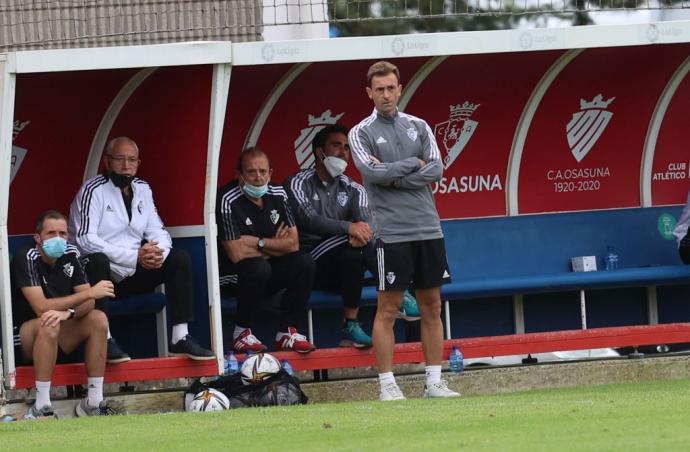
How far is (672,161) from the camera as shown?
1202 centimetres

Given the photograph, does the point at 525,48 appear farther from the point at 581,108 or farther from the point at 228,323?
the point at 228,323

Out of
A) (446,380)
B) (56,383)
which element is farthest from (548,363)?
(56,383)

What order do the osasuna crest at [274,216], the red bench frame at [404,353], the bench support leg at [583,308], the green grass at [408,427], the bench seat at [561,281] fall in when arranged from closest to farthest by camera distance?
the green grass at [408,427] < the red bench frame at [404,353] < the osasuna crest at [274,216] < the bench seat at [561,281] < the bench support leg at [583,308]

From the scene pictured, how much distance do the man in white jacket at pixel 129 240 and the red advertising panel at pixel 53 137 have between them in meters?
0.60

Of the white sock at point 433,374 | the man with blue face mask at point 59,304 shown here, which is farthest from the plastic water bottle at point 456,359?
the man with blue face mask at point 59,304

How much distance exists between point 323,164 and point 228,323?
125cm

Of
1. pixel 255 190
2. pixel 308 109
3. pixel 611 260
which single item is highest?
pixel 308 109

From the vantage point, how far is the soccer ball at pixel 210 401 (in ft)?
29.8

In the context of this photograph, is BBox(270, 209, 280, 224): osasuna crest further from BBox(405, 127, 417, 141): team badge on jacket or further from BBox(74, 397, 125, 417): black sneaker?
BBox(74, 397, 125, 417): black sneaker

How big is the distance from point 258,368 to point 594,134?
12.5ft

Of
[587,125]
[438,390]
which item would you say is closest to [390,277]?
[438,390]

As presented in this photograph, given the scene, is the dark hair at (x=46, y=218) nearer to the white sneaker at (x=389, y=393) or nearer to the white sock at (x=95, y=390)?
the white sock at (x=95, y=390)

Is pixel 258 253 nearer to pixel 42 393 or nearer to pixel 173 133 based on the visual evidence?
pixel 173 133

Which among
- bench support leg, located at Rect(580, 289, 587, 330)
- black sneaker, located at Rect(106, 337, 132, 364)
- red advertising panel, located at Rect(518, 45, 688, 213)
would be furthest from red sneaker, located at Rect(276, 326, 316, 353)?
red advertising panel, located at Rect(518, 45, 688, 213)
